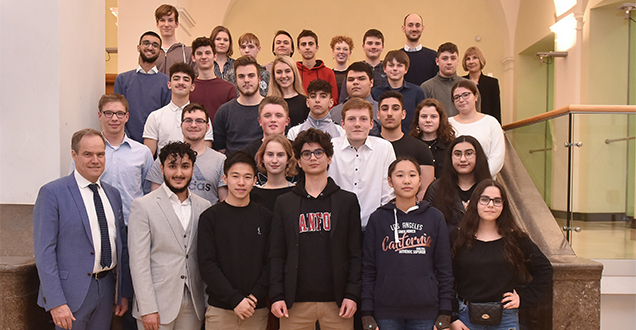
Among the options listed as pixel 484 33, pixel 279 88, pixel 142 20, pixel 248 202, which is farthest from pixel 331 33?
pixel 248 202

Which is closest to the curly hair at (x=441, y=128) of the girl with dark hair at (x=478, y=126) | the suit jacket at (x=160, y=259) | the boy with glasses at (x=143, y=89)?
the girl with dark hair at (x=478, y=126)

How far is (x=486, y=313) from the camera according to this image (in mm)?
2902

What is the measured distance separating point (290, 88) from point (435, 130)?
1234mm

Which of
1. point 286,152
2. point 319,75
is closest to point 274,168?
point 286,152

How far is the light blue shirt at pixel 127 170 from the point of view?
3.36 m

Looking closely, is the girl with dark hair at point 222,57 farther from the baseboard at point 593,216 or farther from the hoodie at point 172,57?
the baseboard at point 593,216

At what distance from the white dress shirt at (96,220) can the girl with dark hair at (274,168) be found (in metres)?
0.83

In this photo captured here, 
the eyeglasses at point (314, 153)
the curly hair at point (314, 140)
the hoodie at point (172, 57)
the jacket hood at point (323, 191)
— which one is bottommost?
the jacket hood at point (323, 191)

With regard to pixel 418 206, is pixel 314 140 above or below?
above

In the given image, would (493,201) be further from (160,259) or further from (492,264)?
(160,259)

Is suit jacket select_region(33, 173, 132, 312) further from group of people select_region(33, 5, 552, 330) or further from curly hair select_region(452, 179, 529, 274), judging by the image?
curly hair select_region(452, 179, 529, 274)

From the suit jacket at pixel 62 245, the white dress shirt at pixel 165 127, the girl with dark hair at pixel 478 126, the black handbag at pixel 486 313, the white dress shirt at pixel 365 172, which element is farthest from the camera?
the girl with dark hair at pixel 478 126

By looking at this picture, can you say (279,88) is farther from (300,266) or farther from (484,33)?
(484,33)

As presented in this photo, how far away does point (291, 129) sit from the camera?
12.8 ft
